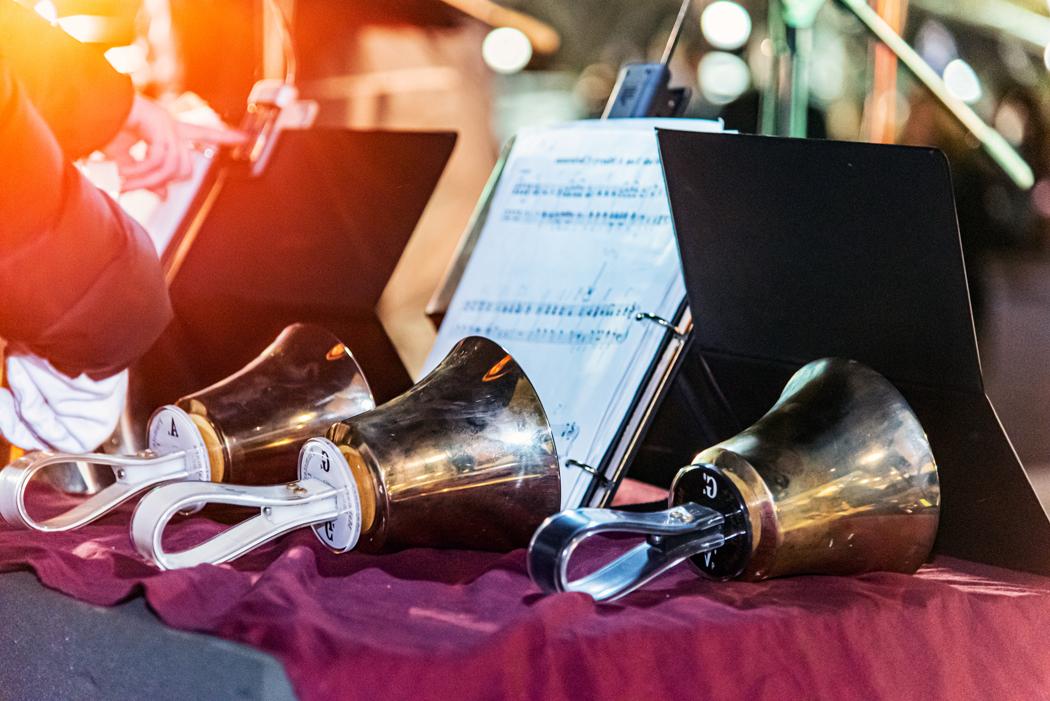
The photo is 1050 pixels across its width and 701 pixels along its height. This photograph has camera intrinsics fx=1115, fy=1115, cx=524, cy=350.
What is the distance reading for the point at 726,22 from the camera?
247cm

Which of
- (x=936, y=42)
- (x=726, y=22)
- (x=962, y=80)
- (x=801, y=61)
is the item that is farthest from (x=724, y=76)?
(x=801, y=61)

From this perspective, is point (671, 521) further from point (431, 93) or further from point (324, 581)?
point (431, 93)

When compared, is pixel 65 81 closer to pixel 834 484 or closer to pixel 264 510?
pixel 264 510

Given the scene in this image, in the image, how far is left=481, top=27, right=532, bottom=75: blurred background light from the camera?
2.80 meters

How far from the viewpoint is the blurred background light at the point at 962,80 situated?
6.96 feet

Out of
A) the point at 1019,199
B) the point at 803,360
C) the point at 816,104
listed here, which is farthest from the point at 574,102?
the point at 803,360

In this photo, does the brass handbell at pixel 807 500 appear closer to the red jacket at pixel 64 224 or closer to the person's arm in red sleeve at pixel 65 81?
the red jacket at pixel 64 224

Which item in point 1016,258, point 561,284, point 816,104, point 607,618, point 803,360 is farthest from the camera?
point 1016,258

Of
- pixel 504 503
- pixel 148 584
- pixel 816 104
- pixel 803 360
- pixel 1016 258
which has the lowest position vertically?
pixel 148 584

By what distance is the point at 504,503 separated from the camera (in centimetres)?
91

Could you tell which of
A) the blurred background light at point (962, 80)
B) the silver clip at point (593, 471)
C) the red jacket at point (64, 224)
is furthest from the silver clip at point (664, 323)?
the blurred background light at point (962, 80)

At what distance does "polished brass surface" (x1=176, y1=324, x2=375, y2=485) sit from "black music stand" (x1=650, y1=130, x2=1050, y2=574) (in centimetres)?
36

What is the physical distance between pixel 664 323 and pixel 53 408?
2.22 ft

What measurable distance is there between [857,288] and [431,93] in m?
2.01
